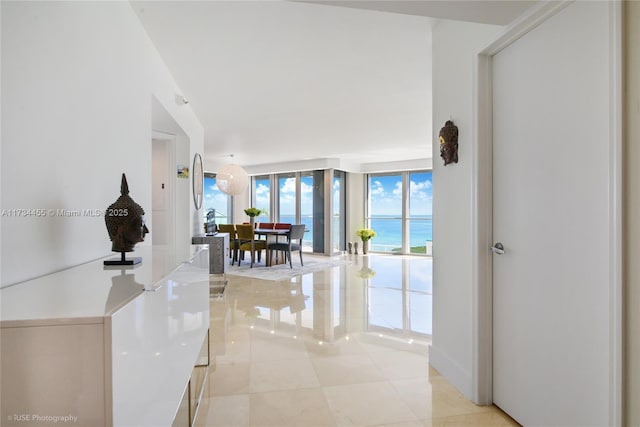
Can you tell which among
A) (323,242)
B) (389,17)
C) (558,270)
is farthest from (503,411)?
(323,242)

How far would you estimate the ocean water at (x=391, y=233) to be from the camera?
28.4 ft

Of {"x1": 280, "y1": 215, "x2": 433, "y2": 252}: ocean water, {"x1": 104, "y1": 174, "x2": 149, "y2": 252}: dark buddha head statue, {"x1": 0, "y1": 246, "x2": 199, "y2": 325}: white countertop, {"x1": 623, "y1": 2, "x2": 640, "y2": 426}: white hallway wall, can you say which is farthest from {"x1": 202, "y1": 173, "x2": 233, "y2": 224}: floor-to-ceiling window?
{"x1": 623, "y1": 2, "x2": 640, "y2": 426}: white hallway wall

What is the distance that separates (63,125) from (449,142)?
2.09 metres

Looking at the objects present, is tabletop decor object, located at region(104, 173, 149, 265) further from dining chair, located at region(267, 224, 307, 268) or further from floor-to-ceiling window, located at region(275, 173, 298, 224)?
floor-to-ceiling window, located at region(275, 173, 298, 224)

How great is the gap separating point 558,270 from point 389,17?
1.91 metres

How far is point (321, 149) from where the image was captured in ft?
23.6

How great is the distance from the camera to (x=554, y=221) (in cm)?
150

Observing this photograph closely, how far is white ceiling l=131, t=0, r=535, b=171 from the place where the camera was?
6.91ft

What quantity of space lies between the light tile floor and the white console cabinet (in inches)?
40.2

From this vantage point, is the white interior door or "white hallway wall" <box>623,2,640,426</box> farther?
the white interior door

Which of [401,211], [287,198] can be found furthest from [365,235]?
[287,198]

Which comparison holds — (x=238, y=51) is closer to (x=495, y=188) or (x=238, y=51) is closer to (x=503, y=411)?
(x=495, y=188)

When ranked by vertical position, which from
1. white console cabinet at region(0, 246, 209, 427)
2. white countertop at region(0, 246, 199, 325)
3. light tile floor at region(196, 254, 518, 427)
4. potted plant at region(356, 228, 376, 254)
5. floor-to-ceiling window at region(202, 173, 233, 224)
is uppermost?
floor-to-ceiling window at region(202, 173, 233, 224)

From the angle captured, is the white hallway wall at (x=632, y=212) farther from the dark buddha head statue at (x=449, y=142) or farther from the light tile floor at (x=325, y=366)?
the dark buddha head statue at (x=449, y=142)
